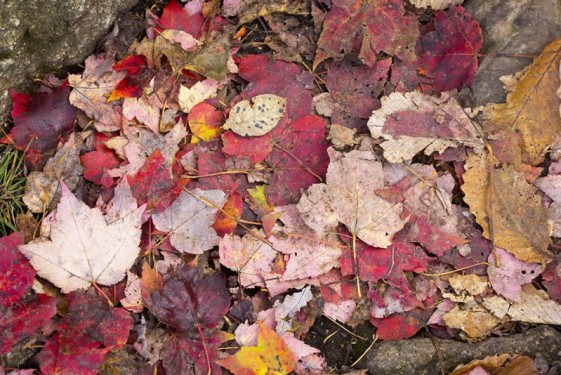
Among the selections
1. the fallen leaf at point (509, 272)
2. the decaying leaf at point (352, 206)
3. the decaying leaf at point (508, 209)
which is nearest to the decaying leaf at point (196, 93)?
the decaying leaf at point (352, 206)

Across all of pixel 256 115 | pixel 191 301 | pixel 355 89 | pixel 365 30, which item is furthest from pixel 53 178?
pixel 365 30

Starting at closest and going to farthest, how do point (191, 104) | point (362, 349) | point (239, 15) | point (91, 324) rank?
point (91, 324), point (362, 349), point (191, 104), point (239, 15)

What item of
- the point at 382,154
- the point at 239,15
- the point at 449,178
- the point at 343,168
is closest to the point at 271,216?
the point at 343,168

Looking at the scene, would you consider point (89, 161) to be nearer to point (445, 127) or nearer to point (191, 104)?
point (191, 104)

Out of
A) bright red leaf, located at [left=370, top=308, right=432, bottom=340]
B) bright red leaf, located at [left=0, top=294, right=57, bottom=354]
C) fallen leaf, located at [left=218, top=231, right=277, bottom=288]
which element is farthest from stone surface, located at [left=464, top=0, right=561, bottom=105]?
bright red leaf, located at [left=0, top=294, right=57, bottom=354]

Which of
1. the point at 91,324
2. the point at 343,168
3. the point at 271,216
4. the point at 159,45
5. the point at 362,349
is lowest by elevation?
the point at 362,349

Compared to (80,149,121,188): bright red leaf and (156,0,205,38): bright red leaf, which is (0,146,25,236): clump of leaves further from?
(156,0,205,38): bright red leaf

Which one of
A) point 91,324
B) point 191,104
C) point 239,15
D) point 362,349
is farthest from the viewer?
point 239,15
